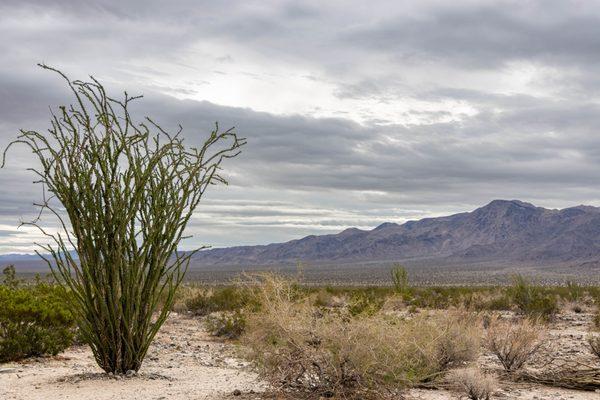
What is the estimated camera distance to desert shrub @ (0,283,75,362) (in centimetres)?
1168

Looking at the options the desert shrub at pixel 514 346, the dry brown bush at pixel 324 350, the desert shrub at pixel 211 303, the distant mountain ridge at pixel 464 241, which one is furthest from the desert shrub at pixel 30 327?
the distant mountain ridge at pixel 464 241

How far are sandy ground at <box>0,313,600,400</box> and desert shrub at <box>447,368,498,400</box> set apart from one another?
226 mm

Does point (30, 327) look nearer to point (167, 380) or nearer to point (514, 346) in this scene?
point (167, 380)

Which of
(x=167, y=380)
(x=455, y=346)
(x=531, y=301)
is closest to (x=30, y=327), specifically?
(x=167, y=380)

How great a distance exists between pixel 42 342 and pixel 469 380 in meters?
7.46

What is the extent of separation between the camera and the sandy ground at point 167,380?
8.68 m

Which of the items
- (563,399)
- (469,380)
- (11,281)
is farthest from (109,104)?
(11,281)

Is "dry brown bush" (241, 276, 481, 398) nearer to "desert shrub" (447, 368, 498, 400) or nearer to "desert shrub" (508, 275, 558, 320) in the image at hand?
"desert shrub" (447, 368, 498, 400)

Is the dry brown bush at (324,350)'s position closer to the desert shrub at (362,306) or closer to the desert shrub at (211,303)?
the desert shrub at (362,306)

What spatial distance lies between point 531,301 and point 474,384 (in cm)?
1477

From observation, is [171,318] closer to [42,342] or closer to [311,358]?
[42,342]

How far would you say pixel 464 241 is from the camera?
170 metres

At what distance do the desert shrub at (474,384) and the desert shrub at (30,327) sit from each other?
6605mm

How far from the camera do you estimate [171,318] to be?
67.2 feet
